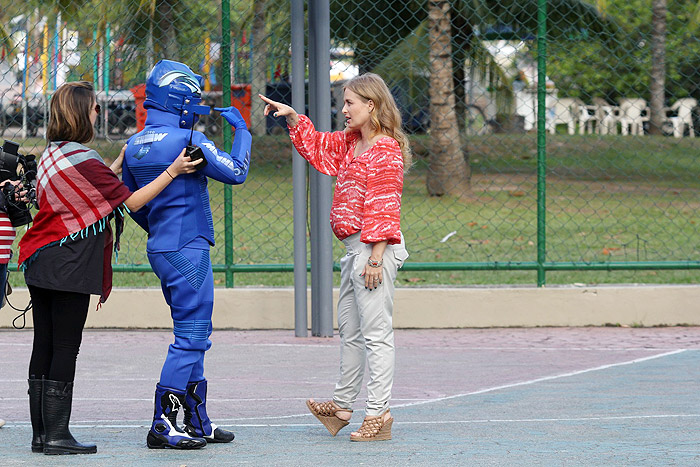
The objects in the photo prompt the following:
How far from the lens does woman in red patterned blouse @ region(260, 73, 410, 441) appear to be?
543cm

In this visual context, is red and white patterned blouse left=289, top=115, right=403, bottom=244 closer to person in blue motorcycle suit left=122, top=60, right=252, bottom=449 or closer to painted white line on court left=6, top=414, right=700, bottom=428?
person in blue motorcycle suit left=122, top=60, right=252, bottom=449

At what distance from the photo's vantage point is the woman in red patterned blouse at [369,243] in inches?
214

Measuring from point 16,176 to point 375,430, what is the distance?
2190 mm

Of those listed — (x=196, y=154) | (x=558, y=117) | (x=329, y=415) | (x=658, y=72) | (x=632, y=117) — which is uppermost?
(x=658, y=72)

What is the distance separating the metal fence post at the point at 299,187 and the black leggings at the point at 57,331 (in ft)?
11.8

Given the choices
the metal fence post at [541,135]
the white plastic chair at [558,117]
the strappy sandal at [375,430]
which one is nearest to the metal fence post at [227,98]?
the metal fence post at [541,135]

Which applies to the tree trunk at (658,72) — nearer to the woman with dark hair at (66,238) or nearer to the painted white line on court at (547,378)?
the painted white line on court at (547,378)

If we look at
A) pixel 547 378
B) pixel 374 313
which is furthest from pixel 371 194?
pixel 547 378

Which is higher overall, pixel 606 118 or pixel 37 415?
pixel 606 118

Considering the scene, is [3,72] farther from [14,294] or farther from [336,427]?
[336,427]

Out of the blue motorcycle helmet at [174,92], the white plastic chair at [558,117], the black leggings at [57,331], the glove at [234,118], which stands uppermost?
the white plastic chair at [558,117]

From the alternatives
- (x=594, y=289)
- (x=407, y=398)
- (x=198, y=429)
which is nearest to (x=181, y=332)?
(x=198, y=429)

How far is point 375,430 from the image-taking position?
216 inches

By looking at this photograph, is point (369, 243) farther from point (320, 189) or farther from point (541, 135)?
point (541, 135)
